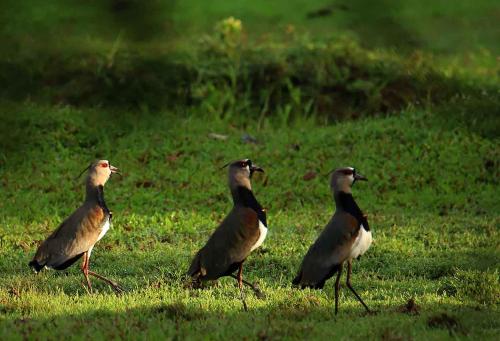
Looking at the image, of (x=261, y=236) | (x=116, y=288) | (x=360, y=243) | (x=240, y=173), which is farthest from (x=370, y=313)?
(x=116, y=288)

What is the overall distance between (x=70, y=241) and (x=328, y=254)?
2049 millimetres

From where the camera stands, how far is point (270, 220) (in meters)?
10.5

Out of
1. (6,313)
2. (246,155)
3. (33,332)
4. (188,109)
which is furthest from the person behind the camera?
(188,109)

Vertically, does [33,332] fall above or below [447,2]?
below

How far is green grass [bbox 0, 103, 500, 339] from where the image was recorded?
18.6ft

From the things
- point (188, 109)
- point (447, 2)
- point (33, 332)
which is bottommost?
point (188, 109)

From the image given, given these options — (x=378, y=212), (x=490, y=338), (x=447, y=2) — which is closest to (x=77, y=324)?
(x=490, y=338)

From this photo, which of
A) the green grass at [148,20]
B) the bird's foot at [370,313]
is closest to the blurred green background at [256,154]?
the green grass at [148,20]

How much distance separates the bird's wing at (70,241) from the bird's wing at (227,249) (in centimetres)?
111

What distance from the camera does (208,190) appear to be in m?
11.6

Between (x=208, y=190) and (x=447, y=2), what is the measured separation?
28.7 feet

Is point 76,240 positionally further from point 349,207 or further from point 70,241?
point 349,207

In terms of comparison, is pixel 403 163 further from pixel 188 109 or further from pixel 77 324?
pixel 77 324

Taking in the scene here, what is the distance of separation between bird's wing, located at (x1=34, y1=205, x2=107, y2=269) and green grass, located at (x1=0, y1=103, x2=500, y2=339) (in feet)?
0.79
